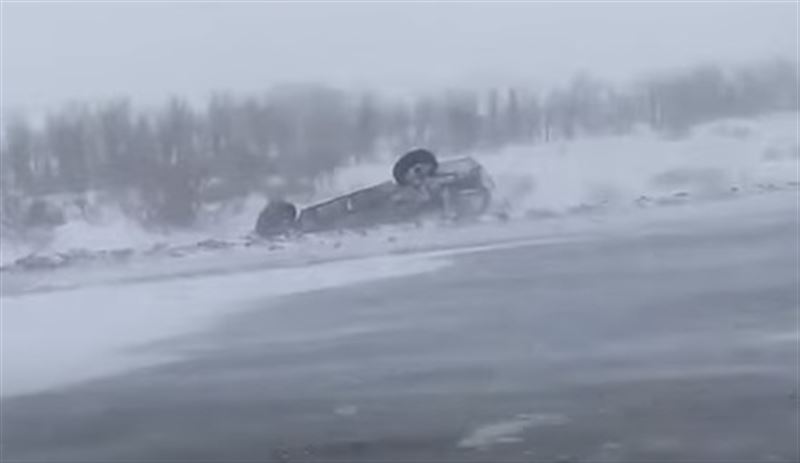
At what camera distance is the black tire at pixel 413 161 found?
2.38 m

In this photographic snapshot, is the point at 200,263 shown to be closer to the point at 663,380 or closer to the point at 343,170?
the point at 343,170

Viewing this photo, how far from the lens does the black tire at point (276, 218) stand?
7.85 ft

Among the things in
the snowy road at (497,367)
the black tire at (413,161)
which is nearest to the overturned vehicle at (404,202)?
the black tire at (413,161)

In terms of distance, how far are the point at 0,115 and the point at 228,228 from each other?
18.6 inches

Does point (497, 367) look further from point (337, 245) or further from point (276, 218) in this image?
point (276, 218)

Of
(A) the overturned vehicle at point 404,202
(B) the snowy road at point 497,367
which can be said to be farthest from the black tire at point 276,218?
(B) the snowy road at point 497,367

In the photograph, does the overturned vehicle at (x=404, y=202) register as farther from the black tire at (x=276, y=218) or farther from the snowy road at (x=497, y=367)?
the snowy road at (x=497, y=367)

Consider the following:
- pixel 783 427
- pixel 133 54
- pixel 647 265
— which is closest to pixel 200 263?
pixel 133 54

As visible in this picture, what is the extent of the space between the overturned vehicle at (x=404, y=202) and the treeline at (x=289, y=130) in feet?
0.12

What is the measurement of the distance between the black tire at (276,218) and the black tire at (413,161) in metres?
0.21

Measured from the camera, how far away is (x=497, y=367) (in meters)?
2.40

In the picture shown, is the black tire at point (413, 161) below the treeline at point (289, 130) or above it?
below

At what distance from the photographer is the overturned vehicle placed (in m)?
2.38

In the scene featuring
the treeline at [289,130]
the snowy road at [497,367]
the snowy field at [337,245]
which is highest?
the treeline at [289,130]
